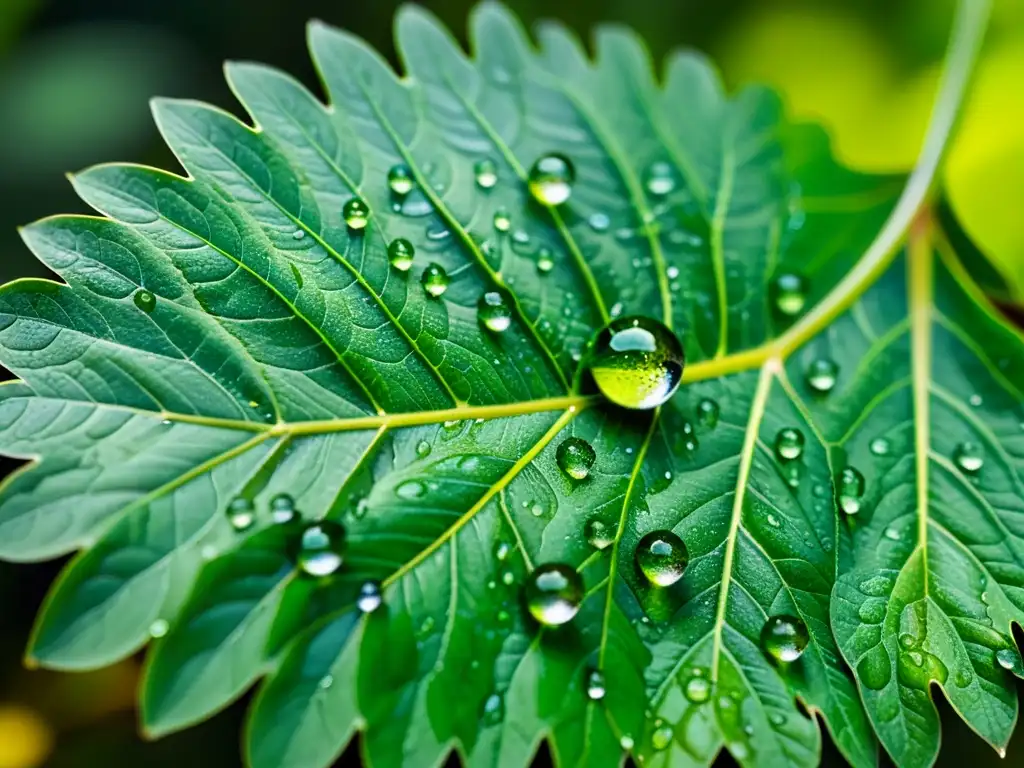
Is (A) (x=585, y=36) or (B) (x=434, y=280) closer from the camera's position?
(B) (x=434, y=280)

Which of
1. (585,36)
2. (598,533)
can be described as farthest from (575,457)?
(585,36)

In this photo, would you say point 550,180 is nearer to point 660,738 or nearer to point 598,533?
point 598,533

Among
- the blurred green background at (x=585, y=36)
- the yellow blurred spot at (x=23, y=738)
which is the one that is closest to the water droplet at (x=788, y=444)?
the blurred green background at (x=585, y=36)

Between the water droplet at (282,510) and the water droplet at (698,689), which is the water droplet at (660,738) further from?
the water droplet at (282,510)

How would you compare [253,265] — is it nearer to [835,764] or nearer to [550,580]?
[550,580]

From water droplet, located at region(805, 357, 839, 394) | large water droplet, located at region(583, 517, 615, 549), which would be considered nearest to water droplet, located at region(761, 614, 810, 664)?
large water droplet, located at region(583, 517, 615, 549)

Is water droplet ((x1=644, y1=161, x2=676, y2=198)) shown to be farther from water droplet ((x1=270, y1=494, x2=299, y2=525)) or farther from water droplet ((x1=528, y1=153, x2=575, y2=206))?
water droplet ((x1=270, y1=494, x2=299, y2=525))
